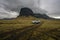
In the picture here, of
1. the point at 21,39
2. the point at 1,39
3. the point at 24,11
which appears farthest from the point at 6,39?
the point at 24,11

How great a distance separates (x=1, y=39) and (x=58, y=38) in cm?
402

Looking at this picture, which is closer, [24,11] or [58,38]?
[58,38]

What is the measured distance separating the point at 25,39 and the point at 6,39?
1.30m

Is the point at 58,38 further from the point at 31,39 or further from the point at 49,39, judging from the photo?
the point at 31,39

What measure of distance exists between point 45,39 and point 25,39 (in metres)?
1.38

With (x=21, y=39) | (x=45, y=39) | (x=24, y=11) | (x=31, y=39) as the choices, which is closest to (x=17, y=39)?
(x=21, y=39)

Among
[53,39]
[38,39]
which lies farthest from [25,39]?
[53,39]

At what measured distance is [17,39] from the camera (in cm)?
800

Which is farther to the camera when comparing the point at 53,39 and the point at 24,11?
the point at 24,11

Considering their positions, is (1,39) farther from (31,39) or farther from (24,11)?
(24,11)

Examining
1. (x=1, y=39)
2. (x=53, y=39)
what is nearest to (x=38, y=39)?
(x=53, y=39)

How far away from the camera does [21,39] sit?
26.0 ft

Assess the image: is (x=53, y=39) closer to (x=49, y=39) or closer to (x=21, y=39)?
(x=49, y=39)

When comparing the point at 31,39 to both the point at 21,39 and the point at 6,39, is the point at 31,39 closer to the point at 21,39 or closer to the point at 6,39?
the point at 21,39
